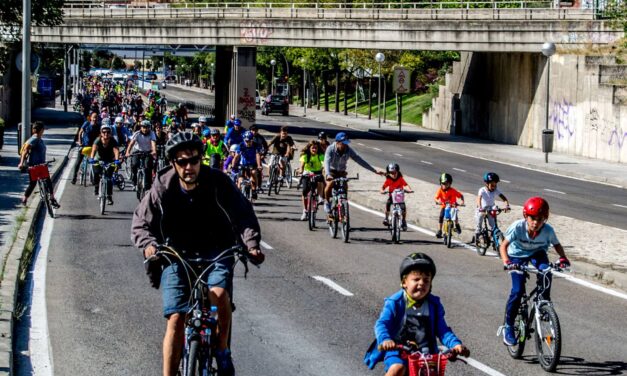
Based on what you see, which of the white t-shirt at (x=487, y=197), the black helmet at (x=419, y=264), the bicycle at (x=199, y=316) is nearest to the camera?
the black helmet at (x=419, y=264)

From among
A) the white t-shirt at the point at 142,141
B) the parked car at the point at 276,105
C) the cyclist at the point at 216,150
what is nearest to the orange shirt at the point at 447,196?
the cyclist at the point at 216,150

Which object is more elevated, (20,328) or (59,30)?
(59,30)

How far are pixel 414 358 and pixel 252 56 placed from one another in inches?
2345

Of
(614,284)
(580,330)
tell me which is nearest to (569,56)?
(614,284)

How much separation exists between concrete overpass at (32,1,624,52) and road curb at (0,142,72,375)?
111 feet

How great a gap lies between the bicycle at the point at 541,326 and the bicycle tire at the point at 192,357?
→ 3927 mm

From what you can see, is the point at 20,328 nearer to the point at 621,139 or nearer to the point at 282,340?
the point at 282,340

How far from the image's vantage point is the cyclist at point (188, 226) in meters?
8.08

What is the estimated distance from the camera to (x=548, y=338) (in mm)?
10734

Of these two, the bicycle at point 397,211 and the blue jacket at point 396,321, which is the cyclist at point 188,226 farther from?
the bicycle at point 397,211

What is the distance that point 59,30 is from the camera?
247 feet

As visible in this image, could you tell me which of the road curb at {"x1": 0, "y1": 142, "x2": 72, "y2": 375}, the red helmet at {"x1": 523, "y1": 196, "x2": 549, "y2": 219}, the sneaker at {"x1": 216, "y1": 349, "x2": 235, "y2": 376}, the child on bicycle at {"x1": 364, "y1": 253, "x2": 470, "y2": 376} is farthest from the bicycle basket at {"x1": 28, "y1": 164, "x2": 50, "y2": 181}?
the child on bicycle at {"x1": 364, "y1": 253, "x2": 470, "y2": 376}

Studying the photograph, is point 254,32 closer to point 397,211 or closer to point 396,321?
point 397,211

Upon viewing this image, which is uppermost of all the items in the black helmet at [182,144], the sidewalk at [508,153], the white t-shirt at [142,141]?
the black helmet at [182,144]
